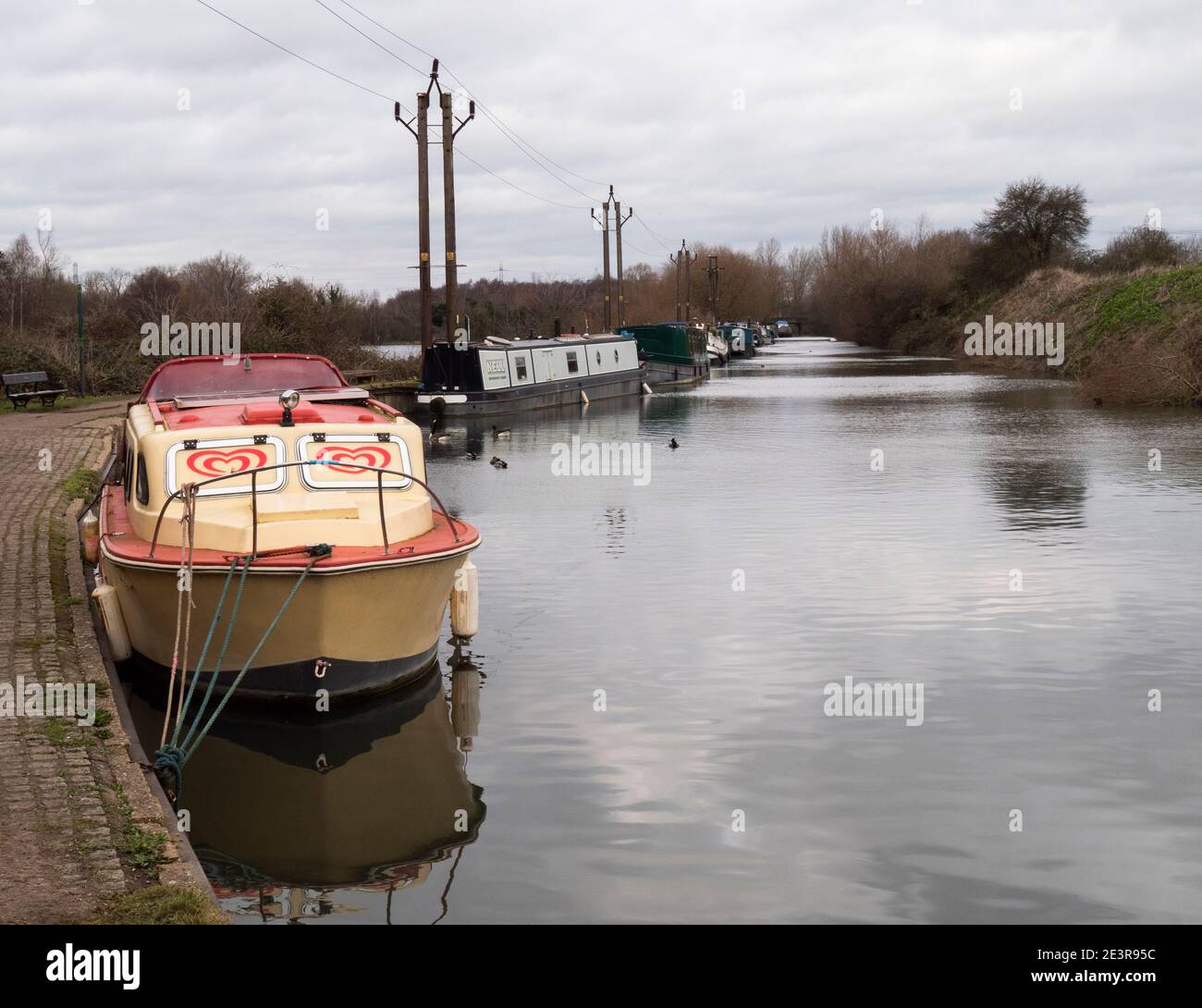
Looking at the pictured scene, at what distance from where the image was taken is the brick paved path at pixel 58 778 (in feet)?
20.3

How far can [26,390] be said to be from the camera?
107 ft

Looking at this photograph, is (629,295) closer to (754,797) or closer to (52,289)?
(52,289)

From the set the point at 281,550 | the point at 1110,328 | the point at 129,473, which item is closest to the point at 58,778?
the point at 281,550

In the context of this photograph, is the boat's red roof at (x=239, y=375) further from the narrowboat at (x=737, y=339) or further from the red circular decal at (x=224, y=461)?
the narrowboat at (x=737, y=339)

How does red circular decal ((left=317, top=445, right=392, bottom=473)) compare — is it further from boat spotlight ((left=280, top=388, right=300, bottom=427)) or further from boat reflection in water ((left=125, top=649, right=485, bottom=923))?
boat reflection in water ((left=125, top=649, right=485, bottom=923))

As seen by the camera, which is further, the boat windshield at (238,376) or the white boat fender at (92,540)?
the boat windshield at (238,376)

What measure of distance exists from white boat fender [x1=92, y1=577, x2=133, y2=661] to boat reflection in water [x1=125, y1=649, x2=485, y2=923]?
1633 millimetres

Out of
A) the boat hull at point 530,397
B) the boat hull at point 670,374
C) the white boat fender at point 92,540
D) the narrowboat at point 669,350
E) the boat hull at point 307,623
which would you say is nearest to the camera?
the boat hull at point 307,623

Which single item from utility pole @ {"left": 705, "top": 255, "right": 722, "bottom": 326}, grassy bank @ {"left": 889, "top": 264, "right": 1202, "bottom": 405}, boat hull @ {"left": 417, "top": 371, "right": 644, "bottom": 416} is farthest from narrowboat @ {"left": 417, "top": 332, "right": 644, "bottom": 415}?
utility pole @ {"left": 705, "top": 255, "right": 722, "bottom": 326}

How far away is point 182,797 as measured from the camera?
896 centimetres

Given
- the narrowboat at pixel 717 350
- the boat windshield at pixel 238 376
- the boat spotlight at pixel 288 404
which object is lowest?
the boat spotlight at pixel 288 404

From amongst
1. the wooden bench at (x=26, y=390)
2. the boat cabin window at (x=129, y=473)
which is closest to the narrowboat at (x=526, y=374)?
the wooden bench at (x=26, y=390)

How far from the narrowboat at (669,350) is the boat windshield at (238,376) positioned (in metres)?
48.8
